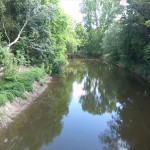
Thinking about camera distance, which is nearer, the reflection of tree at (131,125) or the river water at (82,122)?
the river water at (82,122)

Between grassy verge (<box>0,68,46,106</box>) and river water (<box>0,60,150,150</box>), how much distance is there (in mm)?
1206

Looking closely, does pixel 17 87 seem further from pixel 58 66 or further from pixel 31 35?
pixel 58 66

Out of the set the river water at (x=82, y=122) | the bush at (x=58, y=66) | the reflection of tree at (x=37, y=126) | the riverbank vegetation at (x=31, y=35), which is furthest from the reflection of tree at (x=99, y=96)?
the riverbank vegetation at (x=31, y=35)

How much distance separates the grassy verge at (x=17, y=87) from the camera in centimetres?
1823

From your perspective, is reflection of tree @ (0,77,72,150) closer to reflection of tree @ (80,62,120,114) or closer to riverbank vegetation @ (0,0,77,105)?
reflection of tree @ (80,62,120,114)

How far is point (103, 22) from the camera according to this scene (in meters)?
75.4

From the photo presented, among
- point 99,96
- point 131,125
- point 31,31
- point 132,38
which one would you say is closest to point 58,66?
point 31,31

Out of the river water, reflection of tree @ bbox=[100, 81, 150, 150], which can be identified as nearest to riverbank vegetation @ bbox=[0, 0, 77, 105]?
the river water

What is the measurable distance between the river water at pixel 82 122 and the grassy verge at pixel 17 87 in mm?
1206

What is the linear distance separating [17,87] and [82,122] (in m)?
5.45

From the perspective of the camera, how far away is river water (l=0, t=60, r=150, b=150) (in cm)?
1434

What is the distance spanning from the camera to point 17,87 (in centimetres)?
2030

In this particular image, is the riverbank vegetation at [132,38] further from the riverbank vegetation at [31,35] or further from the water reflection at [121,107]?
the riverbank vegetation at [31,35]

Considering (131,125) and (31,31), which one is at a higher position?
(31,31)
